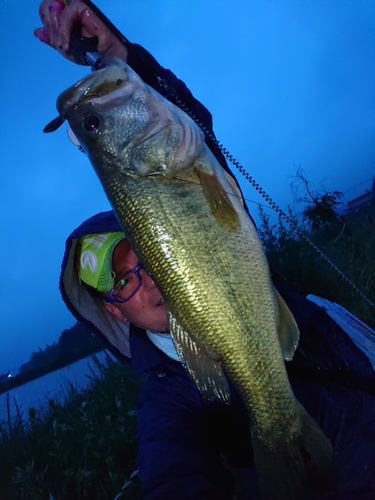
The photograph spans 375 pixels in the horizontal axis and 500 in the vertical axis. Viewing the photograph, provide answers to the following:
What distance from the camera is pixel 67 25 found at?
6.88 feet

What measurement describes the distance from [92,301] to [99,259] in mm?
524

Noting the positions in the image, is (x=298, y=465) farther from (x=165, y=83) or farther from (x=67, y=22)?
(x=67, y=22)

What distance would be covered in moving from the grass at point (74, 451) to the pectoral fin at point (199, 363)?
8.28 ft

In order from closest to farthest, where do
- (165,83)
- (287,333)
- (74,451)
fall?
1. (287,333)
2. (165,83)
3. (74,451)

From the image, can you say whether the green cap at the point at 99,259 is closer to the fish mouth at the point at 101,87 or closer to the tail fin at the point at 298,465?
the fish mouth at the point at 101,87

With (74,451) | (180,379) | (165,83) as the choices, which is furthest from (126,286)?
(74,451)

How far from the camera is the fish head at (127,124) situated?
65.6 inches

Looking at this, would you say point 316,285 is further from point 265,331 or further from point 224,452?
point 265,331

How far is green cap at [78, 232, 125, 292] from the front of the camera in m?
2.42

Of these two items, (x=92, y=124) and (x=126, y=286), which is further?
(x=126, y=286)

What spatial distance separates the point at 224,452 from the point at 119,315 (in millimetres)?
1257

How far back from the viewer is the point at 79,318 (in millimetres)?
2664

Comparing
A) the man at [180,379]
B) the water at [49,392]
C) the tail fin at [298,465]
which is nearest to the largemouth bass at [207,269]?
the tail fin at [298,465]

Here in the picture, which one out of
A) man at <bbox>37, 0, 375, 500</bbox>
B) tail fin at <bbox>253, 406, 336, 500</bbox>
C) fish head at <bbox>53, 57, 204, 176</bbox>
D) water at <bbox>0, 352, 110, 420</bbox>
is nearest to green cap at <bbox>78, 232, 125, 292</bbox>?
man at <bbox>37, 0, 375, 500</bbox>
